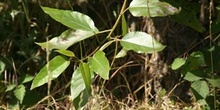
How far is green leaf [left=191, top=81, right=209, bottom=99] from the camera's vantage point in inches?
62.7

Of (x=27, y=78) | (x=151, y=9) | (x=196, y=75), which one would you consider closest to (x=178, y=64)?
(x=196, y=75)

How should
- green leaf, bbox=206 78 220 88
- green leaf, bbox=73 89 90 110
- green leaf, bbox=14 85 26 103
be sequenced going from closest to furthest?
1. green leaf, bbox=73 89 90 110
2. green leaf, bbox=206 78 220 88
3. green leaf, bbox=14 85 26 103

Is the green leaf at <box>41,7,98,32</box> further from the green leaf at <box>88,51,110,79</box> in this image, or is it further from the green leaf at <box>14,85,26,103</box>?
the green leaf at <box>14,85,26,103</box>

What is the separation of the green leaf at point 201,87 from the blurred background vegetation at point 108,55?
8.8 inches

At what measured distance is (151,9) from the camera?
1.30 meters

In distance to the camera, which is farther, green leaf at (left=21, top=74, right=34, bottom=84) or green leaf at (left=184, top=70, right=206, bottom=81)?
green leaf at (left=21, top=74, right=34, bottom=84)

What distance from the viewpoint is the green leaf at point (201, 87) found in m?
1.59

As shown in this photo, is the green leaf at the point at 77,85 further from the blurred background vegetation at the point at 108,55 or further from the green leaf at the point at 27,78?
the green leaf at the point at 27,78

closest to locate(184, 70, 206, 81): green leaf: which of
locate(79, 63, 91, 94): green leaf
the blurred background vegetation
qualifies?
the blurred background vegetation

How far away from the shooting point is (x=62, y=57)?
129cm

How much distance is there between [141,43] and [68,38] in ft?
0.65

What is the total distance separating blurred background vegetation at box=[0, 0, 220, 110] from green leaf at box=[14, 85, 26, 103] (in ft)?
0.12

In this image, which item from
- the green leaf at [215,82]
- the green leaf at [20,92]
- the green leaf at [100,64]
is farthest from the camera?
the green leaf at [20,92]

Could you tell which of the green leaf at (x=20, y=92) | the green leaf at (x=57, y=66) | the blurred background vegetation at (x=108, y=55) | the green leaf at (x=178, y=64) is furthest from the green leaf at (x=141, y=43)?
the green leaf at (x=20, y=92)
